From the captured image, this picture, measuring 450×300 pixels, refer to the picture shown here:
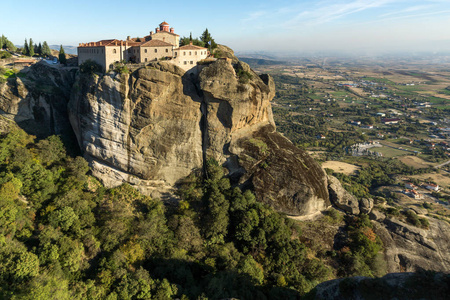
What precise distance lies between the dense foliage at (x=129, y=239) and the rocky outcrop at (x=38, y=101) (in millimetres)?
3190

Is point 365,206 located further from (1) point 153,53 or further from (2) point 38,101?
(2) point 38,101

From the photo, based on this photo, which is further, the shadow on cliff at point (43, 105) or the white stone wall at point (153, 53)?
the shadow on cliff at point (43, 105)

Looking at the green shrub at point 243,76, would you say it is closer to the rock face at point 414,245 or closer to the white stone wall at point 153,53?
the white stone wall at point 153,53

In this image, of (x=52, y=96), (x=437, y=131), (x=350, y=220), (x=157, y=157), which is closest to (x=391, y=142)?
(x=437, y=131)

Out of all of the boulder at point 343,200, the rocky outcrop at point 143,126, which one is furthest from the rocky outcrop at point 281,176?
the rocky outcrop at point 143,126

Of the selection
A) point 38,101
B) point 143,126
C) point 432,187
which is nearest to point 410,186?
point 432,187

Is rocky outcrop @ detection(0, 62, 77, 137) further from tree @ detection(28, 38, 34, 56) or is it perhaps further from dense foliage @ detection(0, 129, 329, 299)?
tree @ detection(28, 38, 34, 56)

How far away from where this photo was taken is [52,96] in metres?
38.1

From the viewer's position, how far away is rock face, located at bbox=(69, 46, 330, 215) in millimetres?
30625

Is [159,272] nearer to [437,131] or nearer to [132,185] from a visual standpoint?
[132,185]

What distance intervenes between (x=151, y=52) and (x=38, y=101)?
17.2 meters

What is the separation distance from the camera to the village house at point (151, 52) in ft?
111

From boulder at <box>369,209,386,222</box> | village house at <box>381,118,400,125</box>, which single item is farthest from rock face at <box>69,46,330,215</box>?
village house at <box>381,118,400,125</box>

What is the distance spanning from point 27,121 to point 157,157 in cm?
1962
